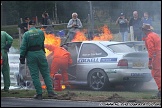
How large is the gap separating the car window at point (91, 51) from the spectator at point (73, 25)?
418 centimetres

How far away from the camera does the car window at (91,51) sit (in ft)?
47.6

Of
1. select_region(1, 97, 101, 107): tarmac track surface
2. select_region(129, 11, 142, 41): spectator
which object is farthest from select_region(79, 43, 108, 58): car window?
select_region(129, 11, 142, 41): spectator

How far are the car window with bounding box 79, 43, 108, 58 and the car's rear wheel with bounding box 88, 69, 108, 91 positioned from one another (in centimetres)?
55

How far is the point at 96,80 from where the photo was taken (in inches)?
557

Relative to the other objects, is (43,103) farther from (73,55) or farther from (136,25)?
(136,25)

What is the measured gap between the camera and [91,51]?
48.3 feet

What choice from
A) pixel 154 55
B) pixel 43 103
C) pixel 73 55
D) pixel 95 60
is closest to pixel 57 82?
pixel 95 60

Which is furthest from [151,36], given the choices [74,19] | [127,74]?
[74,19]

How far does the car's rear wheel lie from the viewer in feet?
45.9

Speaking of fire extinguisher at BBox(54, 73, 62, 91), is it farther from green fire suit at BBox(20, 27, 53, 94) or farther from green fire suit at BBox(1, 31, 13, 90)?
green fire suit at BBox(20, 27, 53, 94)

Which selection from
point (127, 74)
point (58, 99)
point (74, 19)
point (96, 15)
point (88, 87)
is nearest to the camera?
point (58, 99)

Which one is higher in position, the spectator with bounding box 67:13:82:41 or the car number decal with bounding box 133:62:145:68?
the spectator with bounding box 67:13:82:41

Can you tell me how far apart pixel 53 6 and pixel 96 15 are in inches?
244

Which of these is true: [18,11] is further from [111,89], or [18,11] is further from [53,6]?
[111,89]
